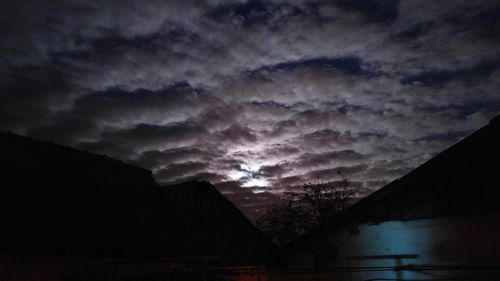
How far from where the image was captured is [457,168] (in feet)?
27.5

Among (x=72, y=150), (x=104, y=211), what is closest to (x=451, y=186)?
(x=104, y=211)

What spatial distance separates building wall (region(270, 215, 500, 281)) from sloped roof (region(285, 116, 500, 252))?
0.22m

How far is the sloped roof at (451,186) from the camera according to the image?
7.85 meters

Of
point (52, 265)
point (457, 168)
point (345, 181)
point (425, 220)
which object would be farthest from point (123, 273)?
point (345, 181)

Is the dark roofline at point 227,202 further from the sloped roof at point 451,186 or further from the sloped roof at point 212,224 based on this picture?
the sloped roof at point 451,186

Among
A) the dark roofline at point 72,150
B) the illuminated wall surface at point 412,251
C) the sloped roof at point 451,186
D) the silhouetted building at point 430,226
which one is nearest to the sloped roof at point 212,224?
the dark roofline at point 72,150

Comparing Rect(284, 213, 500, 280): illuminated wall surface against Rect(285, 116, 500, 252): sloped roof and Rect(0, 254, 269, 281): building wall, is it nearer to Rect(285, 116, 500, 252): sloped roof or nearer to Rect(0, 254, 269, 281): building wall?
Rect(285, 116, 500, 252): sloped roof

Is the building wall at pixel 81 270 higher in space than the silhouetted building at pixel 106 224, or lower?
lower

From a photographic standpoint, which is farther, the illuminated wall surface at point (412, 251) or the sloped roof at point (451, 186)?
the sloped roof at point (451, 186)

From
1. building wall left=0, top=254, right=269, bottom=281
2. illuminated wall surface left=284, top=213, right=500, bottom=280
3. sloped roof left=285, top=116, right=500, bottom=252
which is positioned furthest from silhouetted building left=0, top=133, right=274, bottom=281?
sloped roof left=285, top=116, right=500, bottom=252

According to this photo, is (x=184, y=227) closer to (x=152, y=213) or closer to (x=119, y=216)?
(x=152, y=213)

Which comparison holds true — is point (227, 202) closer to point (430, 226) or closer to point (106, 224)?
point (106, 224)

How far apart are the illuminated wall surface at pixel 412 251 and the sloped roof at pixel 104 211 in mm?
5018

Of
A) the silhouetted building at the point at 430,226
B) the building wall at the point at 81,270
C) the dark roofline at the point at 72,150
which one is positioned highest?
the dark roofline at the point at 72,150
